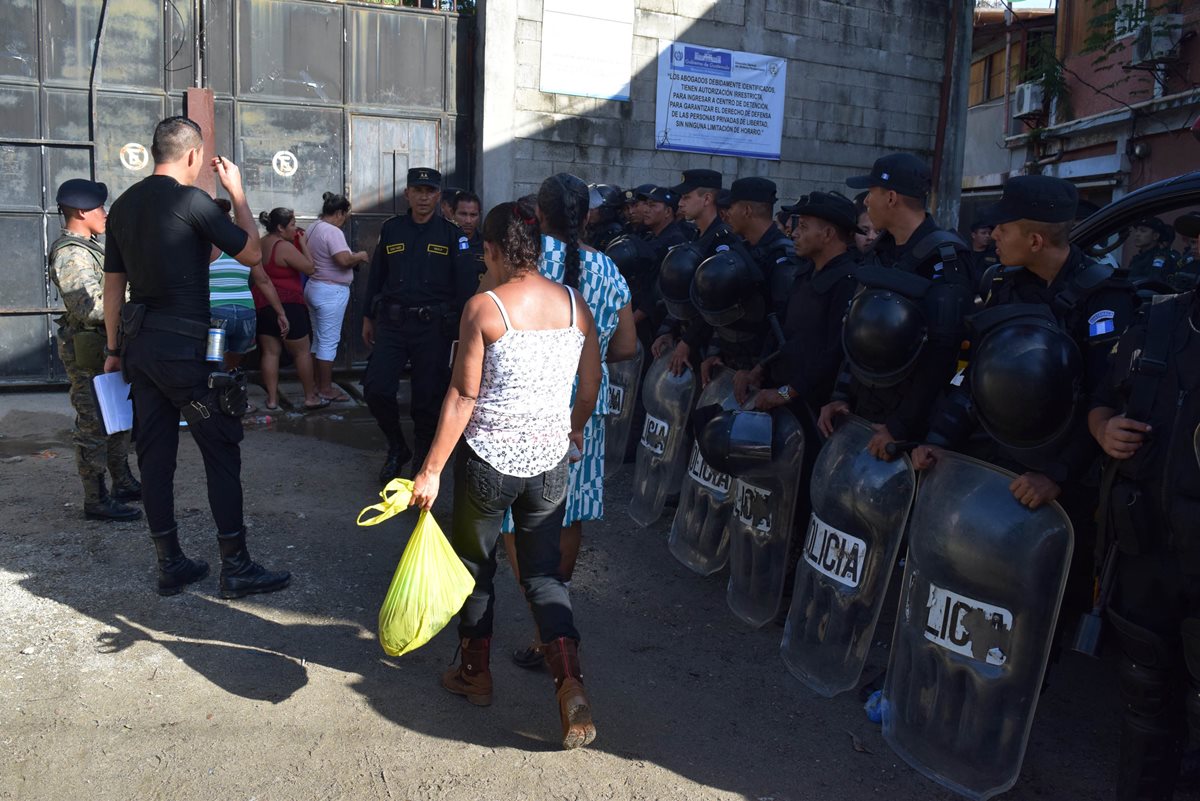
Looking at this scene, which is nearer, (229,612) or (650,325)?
(229,612)

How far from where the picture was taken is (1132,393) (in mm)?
2793

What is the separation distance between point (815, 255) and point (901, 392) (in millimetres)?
954

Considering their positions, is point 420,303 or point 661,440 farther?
point 420,303

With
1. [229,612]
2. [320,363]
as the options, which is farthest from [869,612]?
[320,363]

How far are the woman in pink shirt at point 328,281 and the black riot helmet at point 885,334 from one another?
584 centimetres

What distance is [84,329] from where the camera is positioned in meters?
5.21

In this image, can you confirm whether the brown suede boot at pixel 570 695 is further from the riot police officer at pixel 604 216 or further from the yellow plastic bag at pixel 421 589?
the riot police officer at pixel 604 216

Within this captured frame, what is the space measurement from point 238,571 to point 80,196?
2.15m

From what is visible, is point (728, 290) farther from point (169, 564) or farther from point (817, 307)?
point (169, 564)

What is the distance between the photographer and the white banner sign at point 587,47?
30.9 ft

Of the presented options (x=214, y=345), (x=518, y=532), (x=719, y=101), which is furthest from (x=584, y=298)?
(x=719, y=101)

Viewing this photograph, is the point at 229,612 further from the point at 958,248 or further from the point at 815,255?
the point at 958,248

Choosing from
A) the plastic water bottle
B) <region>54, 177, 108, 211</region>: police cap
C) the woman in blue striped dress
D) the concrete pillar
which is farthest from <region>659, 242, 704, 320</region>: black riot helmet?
the concrete pillar

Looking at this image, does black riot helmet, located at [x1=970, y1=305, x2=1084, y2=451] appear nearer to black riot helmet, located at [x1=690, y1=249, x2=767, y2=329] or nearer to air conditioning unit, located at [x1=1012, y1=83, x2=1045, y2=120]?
black riot helmet, located at [x1=690, y1=249, x2=767, y2=329]
